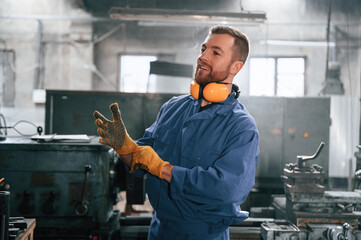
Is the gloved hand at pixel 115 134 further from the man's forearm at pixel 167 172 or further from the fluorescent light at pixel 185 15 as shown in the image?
the fluorescent light at pixel 185 15

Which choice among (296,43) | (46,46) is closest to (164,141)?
(296,43)

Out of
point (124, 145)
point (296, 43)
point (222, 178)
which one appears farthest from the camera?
point (296, 43)

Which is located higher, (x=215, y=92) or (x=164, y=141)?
(x=215, y=92)

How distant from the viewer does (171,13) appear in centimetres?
416

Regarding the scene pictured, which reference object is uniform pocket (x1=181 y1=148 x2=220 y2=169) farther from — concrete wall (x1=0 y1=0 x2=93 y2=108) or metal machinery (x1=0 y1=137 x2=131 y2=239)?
concrete wall (x1=0 y1=0 x2=93 y2=108)

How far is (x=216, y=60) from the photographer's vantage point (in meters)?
1.34

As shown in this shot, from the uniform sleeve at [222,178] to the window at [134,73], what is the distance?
6.26 meters

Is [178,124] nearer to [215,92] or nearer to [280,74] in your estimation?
[215,92]

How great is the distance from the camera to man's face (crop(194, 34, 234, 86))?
1341 millimetres

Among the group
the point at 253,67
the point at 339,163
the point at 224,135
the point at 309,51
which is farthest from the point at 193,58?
the point at 224,135

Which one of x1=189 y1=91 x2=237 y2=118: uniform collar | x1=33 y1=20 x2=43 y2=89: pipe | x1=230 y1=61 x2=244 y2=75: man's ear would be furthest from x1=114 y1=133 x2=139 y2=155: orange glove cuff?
x1=33 y1=20 x2=43 y2=89: pipe

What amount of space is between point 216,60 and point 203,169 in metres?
0.50

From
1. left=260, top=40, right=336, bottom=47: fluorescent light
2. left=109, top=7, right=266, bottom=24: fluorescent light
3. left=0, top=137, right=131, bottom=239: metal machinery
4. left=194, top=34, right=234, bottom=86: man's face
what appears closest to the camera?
left=194, top=34, right=234, bottom=86: man's face

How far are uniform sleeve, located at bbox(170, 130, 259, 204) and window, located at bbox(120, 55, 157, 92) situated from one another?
20.5 ft
